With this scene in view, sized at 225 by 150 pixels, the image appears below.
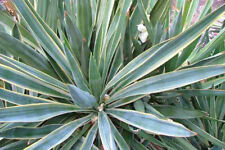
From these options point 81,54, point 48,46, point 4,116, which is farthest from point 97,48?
point 4,116

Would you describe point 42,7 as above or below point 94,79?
above

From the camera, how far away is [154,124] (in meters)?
0.76

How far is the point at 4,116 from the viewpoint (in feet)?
2.49

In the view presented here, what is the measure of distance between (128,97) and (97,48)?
26 centimetres

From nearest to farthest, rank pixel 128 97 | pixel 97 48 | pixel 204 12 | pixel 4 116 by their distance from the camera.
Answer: pixel 4 116 < pixel 128 97 < pixel 97 48 < pixel 204 12

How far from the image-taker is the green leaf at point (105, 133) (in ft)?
2.48

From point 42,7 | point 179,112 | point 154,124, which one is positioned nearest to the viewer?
point 154,124

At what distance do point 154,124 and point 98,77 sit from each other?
0.26 metres

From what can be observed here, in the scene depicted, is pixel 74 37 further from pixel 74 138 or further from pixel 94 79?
pixel 74 138

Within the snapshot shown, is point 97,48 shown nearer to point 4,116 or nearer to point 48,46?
point 48,46

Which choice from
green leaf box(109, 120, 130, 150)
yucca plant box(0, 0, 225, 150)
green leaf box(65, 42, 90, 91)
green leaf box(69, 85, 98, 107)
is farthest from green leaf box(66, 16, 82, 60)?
green leaf box(109, 120, 130, 150)

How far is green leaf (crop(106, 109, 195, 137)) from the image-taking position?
71 centimetres

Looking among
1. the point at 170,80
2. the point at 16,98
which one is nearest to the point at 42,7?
the point at 16,98

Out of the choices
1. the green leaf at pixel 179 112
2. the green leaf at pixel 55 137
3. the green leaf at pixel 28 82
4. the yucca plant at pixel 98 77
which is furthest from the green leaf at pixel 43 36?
the green leaf at pixel 179 112
